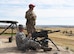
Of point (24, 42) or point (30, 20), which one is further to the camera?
point (30, 20)

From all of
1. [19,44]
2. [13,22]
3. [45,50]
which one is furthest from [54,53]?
[13,22]

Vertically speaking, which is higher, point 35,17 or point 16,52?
point 35,17

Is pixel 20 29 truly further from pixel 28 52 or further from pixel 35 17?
pixel 35 17

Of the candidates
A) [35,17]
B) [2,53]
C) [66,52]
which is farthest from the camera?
[35,17]

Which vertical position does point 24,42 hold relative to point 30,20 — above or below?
below

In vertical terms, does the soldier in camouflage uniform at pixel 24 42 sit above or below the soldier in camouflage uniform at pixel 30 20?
below

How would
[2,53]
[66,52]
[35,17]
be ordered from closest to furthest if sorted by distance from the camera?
[2,53] < [66,52] < [35,17]

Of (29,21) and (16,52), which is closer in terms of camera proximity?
(16,52)

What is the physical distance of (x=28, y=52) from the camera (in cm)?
1391

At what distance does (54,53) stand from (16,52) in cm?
164

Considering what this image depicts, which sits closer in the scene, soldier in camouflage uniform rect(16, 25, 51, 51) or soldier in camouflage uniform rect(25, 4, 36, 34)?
soldier in camouflage uniform rect(16, 25, 51, 51)

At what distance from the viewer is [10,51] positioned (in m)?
14.1

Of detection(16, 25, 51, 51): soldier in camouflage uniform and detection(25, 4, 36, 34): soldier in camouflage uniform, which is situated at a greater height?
detection(25, 4, 36, 34): soldier in camouflage uniform

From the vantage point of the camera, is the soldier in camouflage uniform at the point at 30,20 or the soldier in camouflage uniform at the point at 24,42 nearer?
the soldier in camouflage uniform at the point at 24,42
